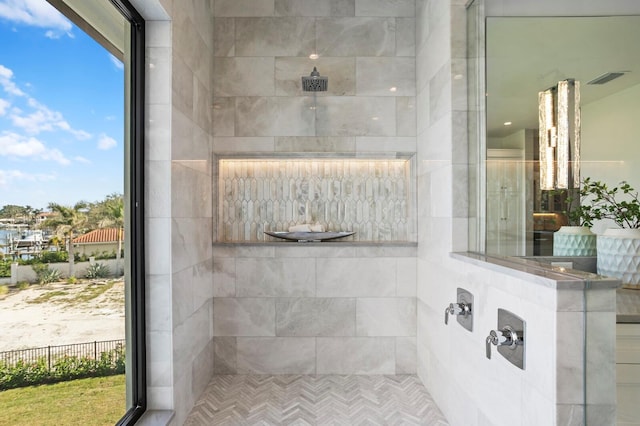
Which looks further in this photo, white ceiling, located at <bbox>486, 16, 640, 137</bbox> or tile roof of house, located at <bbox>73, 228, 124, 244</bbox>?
tile roof of house, located at <bbox>73, 228, 124, 244</bbox>

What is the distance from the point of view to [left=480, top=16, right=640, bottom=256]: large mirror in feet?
3.62

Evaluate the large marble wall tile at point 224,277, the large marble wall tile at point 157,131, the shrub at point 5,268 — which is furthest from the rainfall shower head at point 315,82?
the shrub at point 5,268

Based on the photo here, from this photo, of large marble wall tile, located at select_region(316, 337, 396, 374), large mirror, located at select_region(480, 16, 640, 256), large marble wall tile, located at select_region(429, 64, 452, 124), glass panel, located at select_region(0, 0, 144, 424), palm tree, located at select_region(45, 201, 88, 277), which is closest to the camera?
large mirror, located at select_region(480, 16, 640, 256)

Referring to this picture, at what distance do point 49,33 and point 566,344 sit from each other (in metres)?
2.01

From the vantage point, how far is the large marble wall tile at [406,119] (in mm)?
2838

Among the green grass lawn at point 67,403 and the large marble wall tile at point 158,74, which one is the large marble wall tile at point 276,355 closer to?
the green grass lawn at point 67,403

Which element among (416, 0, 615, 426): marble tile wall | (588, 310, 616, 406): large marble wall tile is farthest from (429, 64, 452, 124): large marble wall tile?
(588, 310, 616, 406): large marble wall tile

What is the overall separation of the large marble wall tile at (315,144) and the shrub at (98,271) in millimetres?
1500

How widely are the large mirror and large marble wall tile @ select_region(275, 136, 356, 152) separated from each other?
3.63 feet

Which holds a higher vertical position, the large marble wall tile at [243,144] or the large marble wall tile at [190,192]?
the large marble wall tile at [243,144]

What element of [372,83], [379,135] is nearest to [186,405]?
[379,135]

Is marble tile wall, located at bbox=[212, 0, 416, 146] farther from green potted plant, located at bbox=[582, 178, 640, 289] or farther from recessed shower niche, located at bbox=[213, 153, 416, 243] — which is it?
green potted plant, located at bbox=[582, 178, 640, 289]

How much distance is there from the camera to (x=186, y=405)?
2.19m

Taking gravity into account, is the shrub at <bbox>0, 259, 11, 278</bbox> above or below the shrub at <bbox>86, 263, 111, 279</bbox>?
above
